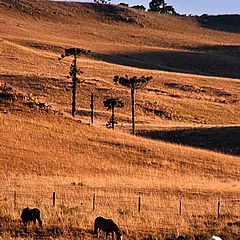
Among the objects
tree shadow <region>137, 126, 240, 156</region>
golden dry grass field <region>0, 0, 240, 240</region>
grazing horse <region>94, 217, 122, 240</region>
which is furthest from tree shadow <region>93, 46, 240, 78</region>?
grazing horse <region>94, 217, 122, 240</region>

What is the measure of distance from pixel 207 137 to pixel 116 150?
65.6 ft

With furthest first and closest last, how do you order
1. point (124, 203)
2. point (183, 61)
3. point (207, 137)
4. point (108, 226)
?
point (183, 61), point (207, 137), point (124, 203), point (108, 226)

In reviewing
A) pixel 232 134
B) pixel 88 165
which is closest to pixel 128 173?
pixel 88 165

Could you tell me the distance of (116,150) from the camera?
48094 mm

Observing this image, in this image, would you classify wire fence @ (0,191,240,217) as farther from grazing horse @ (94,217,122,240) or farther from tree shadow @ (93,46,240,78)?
tree shadow @ (93,46,240,78)

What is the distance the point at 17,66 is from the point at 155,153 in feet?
194

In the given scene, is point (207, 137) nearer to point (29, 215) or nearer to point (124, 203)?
point (124, 203)

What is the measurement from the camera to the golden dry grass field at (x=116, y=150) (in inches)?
982

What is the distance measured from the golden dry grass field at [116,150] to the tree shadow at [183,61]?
25.7 inches

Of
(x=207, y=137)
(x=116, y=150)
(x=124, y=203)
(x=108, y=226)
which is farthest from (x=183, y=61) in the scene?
(x=108, y=226)

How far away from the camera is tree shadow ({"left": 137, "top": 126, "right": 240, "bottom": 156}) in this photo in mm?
62228

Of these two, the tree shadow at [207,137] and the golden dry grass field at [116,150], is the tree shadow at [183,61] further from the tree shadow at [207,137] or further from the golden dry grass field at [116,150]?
the tree shadow at [207,137]

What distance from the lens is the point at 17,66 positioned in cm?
10369

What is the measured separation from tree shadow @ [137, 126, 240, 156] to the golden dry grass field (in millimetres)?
104
